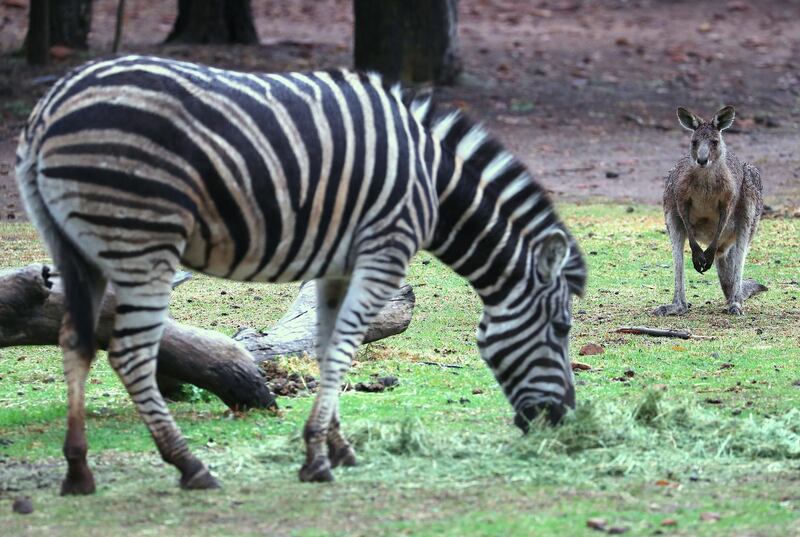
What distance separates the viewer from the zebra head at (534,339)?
702 centimetres

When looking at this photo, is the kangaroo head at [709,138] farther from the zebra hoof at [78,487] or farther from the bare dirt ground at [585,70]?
the zebra hoof at [78,487]

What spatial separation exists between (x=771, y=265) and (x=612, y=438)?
23.5 feet

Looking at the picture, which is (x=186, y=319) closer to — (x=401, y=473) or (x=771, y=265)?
(x=401, y=473)

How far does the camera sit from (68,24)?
23.5 m

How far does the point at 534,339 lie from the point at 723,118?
19.5ft

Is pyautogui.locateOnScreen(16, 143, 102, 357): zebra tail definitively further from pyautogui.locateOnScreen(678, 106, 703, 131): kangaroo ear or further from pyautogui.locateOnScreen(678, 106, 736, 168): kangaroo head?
pyautogui.locateOnScreen(678, 106, 703, 131): kangaroo ear

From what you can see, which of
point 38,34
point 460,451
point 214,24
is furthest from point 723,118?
point 214,24

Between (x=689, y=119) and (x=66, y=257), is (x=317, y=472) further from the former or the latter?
(x=689, y=119)

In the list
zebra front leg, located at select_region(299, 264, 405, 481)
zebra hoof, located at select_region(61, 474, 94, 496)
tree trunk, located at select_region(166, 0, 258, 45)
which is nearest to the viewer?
zebra hoof, located at select_region(61, 474, 94, 496)

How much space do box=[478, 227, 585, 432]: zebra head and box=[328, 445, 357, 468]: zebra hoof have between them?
0.92m

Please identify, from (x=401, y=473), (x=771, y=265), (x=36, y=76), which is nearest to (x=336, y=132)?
(x=401, y=473)

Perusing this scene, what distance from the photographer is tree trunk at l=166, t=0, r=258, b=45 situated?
24734mm

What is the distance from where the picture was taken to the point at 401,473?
6.63 metres

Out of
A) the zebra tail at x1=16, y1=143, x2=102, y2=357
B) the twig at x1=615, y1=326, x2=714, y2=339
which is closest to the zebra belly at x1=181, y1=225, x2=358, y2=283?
the zebra tail at x1=16, y1=143, x2=102, y2=357
